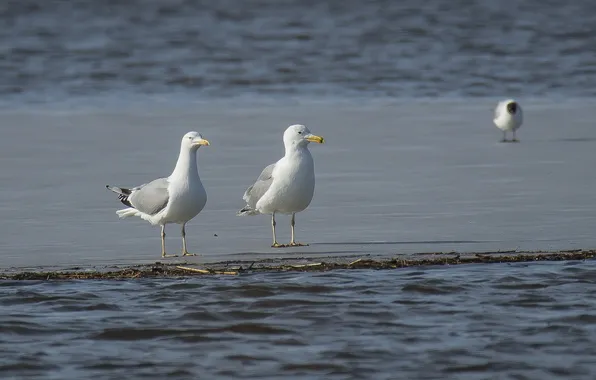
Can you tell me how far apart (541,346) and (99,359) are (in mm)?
2507

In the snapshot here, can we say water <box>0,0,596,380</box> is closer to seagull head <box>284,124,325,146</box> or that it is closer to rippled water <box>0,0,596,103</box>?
rippled water <box>0,0,596,103</box>

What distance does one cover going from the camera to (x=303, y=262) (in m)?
9.57

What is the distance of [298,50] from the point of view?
3081 centimetres

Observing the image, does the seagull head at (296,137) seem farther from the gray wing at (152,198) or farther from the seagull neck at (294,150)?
the gray wing at (152,198)

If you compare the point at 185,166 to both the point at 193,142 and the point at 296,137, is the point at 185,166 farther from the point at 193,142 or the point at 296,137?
the point at 296,137

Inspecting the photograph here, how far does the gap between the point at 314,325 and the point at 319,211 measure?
4.02m

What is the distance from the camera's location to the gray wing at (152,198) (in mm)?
10248

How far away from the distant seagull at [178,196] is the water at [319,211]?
0.28 meters

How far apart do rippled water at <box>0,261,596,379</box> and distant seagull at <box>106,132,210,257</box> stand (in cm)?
114

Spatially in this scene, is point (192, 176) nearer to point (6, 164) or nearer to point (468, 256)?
point (468, 256)

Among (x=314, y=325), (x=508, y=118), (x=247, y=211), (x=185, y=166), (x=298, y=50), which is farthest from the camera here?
(x=298, y=50)

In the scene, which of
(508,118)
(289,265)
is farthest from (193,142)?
(508,118)

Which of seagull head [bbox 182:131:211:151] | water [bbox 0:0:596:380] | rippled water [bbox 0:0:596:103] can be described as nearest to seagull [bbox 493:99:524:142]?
water [bbox 0:0:596:380]

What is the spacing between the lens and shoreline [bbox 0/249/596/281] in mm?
9195
